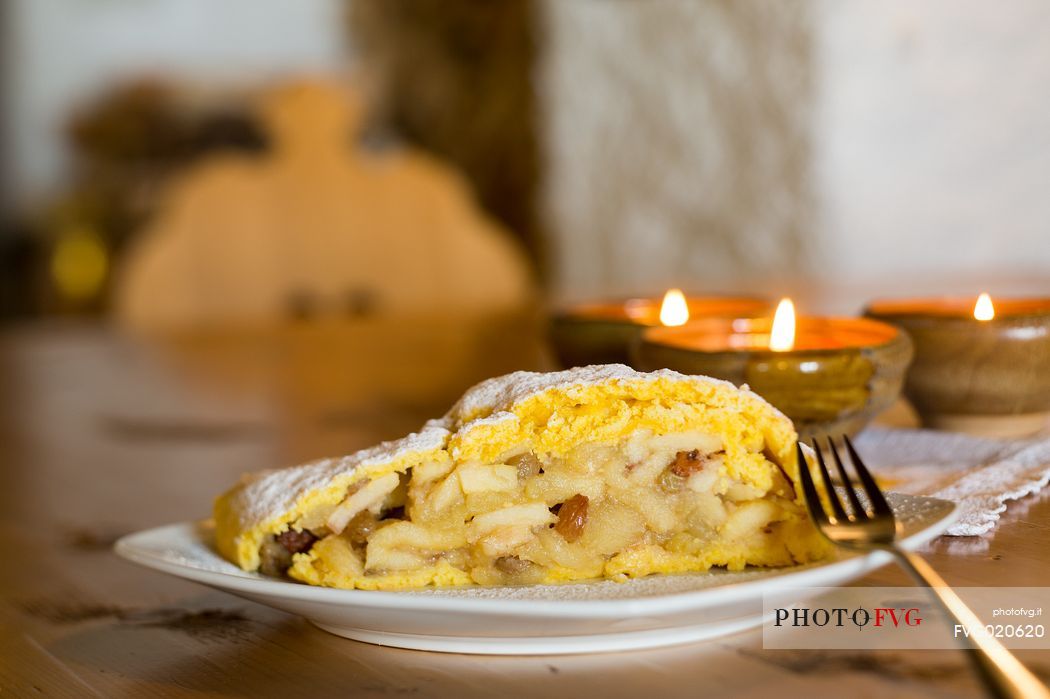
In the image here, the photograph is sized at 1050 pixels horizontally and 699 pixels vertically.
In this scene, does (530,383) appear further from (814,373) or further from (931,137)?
(931,137)

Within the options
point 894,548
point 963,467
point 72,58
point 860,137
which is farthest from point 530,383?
point 72,58

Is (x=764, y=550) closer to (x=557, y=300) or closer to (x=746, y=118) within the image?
(x=557, y=300)

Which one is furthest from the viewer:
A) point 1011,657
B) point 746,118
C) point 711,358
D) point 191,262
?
point 746,118

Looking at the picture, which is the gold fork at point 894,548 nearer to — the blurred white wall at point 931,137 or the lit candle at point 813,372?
the lit candle at point 813,372

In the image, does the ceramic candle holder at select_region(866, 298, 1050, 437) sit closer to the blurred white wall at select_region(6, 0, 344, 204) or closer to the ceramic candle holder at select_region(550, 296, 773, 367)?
the ceramic candle holder at select_region(550, 296, 773, 367)

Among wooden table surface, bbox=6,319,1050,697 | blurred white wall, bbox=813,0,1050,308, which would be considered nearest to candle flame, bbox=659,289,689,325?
wooden table surface, bbox=6,319,1050,697

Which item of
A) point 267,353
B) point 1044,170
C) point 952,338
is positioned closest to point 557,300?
point 267,353
